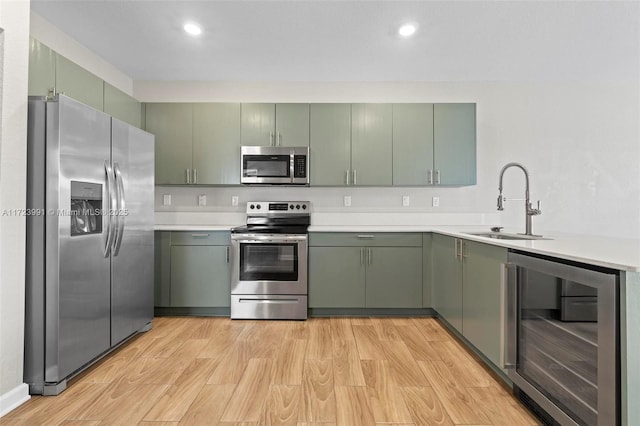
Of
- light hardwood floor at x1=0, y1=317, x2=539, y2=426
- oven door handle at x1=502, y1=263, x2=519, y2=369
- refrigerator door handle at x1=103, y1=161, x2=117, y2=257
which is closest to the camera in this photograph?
light hardwood floor at x1=0, y1=317, x2=539, y2=426

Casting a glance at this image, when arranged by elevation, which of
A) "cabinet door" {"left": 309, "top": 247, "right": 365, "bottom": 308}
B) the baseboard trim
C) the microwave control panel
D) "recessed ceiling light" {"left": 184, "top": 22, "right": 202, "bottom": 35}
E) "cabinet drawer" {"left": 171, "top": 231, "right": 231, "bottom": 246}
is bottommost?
the baseboard trim

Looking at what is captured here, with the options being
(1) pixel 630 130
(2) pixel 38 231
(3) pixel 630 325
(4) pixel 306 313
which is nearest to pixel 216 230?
(4) pixel 306 313

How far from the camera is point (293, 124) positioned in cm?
385

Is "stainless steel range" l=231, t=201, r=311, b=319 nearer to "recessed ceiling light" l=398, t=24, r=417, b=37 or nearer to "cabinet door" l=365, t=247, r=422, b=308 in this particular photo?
"cabinet door" l=365, t=247, r=422, b=308

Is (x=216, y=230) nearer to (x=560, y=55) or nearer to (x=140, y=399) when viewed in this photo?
(x=140, y=399)

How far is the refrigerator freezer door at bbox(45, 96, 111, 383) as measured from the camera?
203 centimetres

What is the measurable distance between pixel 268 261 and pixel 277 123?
146 centimetres

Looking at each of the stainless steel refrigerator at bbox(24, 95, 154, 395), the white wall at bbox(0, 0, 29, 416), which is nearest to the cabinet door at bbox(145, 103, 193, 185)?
the stainless steel refrigerator at bbox(24, 95, 154, 395)

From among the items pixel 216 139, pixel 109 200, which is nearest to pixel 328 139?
pixel 216 139

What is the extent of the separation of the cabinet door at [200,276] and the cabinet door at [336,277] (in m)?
0.84

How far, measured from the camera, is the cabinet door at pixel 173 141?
385 cm

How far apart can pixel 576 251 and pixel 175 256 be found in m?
3.21

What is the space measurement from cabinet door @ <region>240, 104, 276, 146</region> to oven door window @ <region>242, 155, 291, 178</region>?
163mm

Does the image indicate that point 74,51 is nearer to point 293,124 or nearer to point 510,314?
point 293,124
